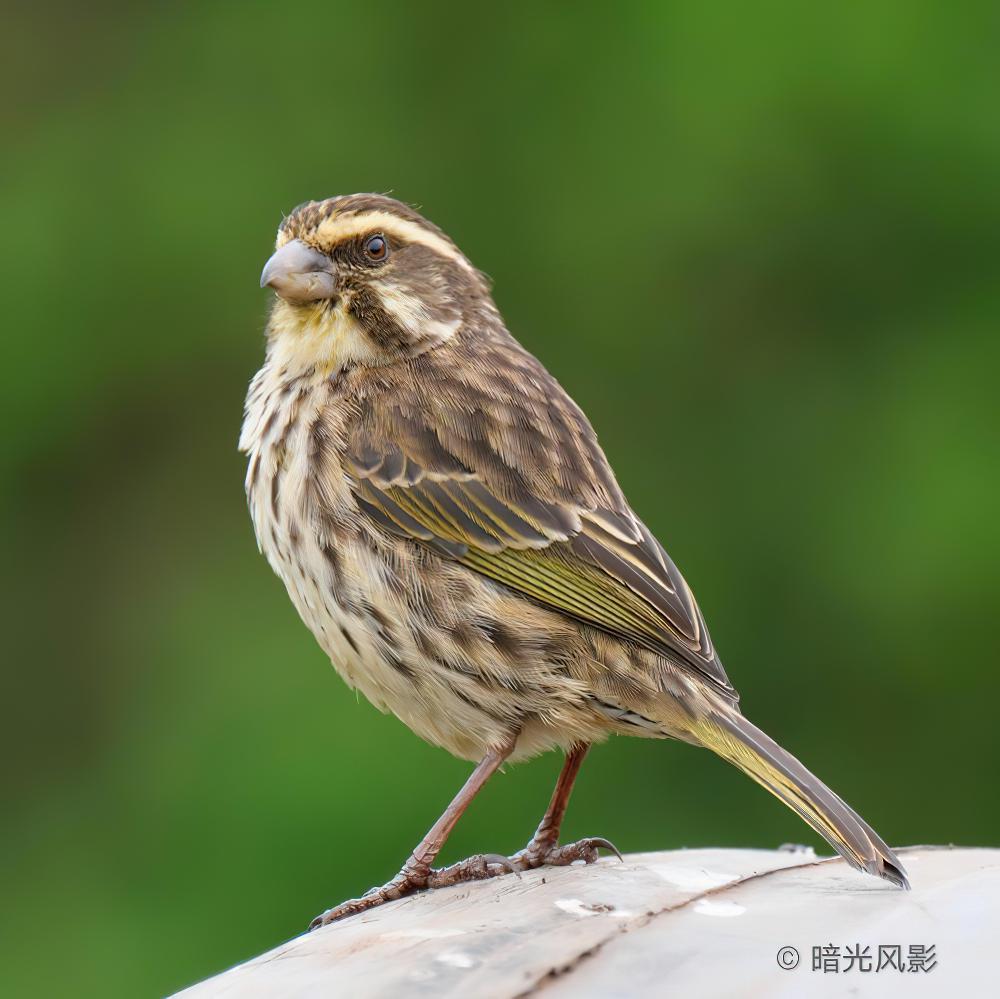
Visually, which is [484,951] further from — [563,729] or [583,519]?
[583,519]

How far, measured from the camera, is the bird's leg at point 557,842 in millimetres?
3854

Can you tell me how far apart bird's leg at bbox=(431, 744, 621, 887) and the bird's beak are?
1378 millimetres

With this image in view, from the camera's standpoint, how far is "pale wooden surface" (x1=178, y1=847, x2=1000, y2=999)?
269 centimetres

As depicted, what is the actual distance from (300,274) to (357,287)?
0.16 metres

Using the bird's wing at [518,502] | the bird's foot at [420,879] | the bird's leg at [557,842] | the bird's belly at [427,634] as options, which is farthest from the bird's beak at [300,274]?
the bird's foot at [420,879]

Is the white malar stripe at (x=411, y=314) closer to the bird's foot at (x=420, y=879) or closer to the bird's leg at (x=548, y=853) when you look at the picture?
the bird's leg at (x=548, y=853)

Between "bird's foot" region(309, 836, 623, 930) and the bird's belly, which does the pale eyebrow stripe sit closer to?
the bird's belly

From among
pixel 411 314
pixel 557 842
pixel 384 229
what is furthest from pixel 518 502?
pixel 384 229

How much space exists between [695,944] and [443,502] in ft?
5.09

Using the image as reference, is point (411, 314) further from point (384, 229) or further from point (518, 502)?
point (518, 502)

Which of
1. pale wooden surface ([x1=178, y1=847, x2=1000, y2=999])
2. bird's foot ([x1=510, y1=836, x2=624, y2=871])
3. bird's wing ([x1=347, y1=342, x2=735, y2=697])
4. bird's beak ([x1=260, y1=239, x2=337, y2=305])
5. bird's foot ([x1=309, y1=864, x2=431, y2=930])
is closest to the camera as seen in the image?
pale wooden surface ([x1=178, y1=847, x2=1000, y2=999])

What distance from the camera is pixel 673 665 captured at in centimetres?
392

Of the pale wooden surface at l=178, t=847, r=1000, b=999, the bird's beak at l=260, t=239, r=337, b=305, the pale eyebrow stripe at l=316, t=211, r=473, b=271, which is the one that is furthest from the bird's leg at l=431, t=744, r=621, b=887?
the pale eyebrow stripe at l=316, t=211, r=473, b=271

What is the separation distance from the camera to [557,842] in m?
4.03
